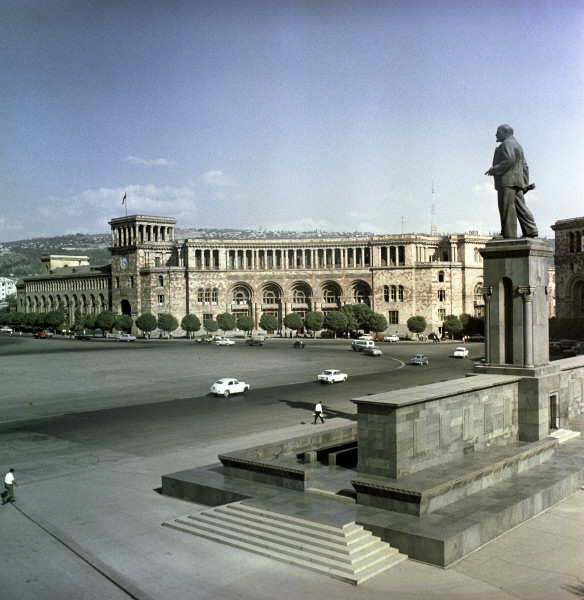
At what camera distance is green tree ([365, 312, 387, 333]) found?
87188 millimetres

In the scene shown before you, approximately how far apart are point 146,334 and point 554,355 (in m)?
62.1

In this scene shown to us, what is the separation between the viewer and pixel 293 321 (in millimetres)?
92375

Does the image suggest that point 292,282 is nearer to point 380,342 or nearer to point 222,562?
point 380,342

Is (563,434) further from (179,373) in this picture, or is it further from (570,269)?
(570,269)

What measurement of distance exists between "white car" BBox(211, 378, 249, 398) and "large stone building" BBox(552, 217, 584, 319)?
5323 centimetres

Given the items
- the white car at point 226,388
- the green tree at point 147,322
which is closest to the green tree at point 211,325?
the green tree at point 147,322

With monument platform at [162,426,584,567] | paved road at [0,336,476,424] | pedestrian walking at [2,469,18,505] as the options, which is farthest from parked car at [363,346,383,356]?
pedestrian walking at [2,469,18,505]

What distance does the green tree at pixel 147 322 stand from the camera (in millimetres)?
95438

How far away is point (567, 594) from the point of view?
12.7m

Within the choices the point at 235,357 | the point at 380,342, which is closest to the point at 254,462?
the point at 235,357

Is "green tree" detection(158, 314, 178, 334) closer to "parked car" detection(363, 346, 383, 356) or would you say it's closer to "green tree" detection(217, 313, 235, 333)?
"green tree" detection(217, 313, 235, 333)

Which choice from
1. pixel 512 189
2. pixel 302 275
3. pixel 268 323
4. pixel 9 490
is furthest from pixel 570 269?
pixel 9 490

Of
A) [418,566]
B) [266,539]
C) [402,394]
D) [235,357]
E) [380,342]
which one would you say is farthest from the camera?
[380,342]

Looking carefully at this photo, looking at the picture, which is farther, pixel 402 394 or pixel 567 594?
pixel 402 394
